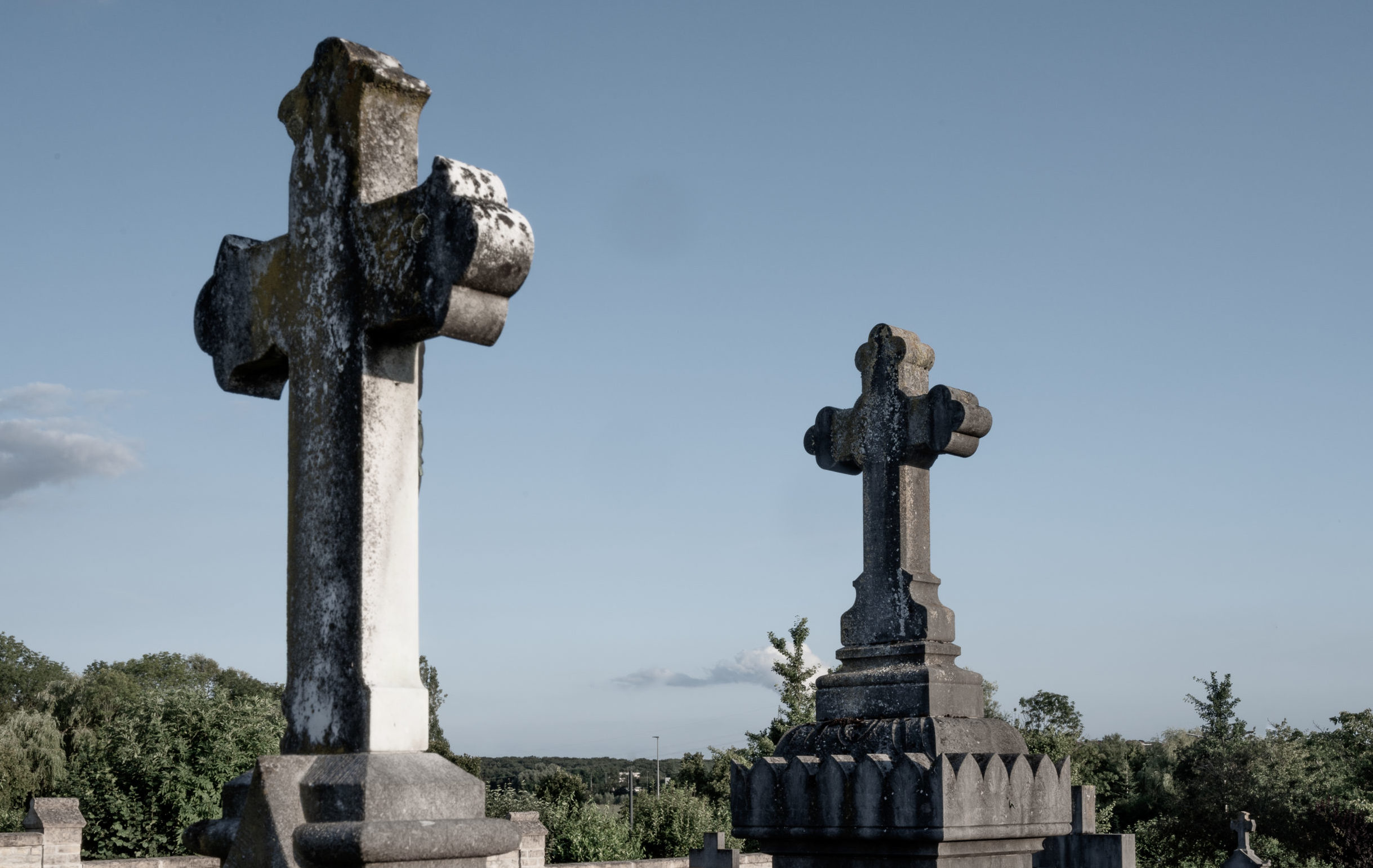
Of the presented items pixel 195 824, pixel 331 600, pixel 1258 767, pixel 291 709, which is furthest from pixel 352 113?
pixel 1258 767

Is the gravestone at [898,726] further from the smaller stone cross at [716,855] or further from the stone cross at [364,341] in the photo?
the smaller stone cross at [716,855]

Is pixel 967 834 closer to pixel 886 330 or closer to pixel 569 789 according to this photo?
pixel 886 330

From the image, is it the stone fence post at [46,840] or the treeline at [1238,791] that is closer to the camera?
the stone fence post at [46,840]

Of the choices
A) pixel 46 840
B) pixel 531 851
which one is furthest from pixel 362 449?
pixel 531 851

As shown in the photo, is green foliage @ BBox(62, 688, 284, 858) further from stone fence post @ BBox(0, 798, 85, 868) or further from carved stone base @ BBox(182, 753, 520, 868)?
carved stone base @ BBox(182, 753, 520, 868)

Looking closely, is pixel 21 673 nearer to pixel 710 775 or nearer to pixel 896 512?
pixel 710 775

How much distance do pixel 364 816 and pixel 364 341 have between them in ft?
4.02

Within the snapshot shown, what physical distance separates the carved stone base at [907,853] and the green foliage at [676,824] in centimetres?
2245

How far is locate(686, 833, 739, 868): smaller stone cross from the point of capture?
13.4 metres

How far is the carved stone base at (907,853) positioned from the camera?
5.48 m

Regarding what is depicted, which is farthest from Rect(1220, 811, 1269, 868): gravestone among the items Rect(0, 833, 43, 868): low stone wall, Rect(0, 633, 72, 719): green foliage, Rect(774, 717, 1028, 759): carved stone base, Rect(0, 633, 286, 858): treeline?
Rect(0, 633, 72, 719): green foliage

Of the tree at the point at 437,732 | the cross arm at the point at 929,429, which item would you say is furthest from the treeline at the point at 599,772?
the cross arm at the point at 929,429

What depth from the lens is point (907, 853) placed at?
5523mm

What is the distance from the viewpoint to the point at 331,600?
3537mm
